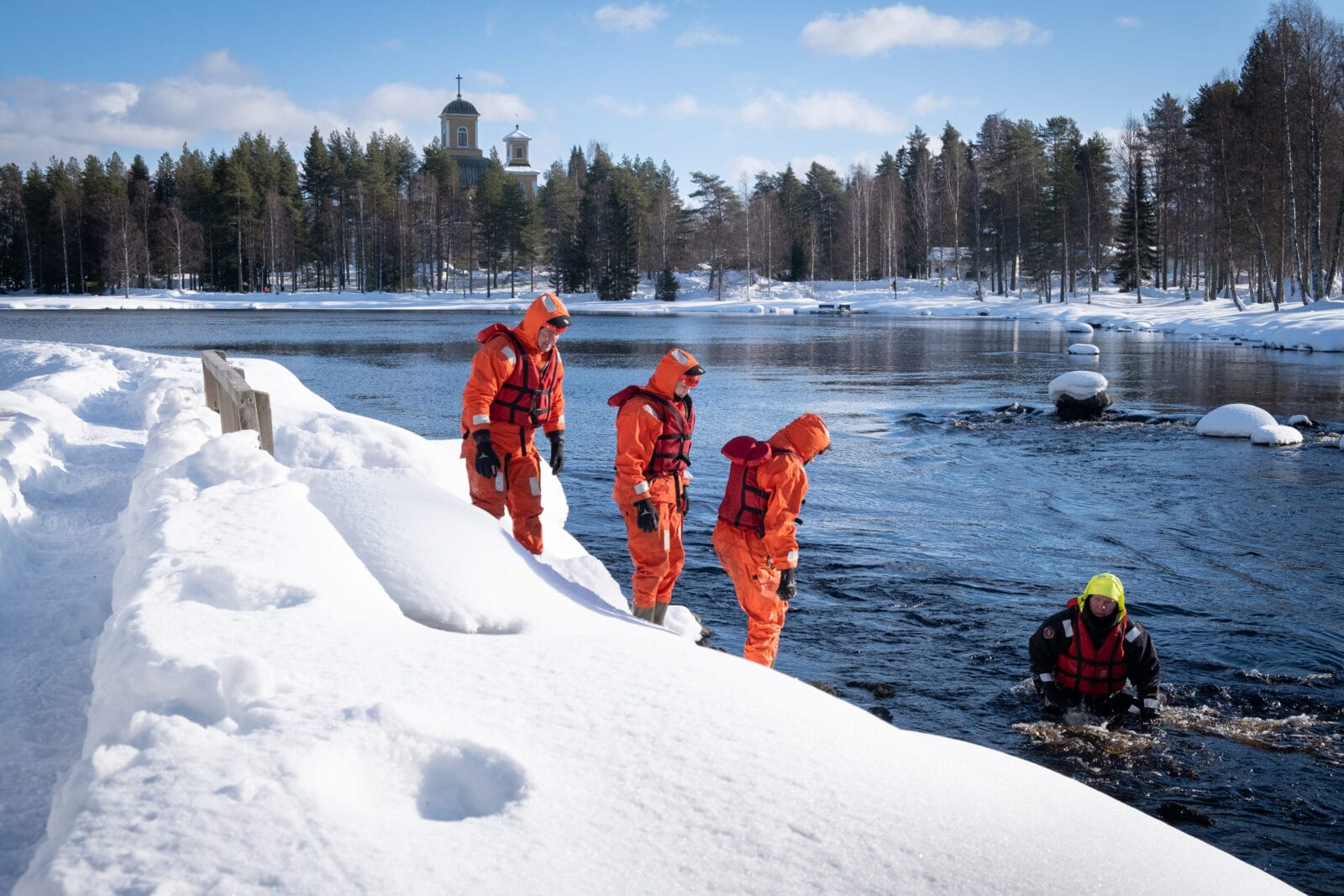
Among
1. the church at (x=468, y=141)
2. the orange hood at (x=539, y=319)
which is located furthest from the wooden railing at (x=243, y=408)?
the church at (x=468, y=141)

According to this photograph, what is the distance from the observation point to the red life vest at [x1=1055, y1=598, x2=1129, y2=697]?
6262 millimetres

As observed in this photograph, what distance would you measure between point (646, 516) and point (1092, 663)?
290 cm

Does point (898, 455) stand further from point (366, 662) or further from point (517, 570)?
point (366, 662)

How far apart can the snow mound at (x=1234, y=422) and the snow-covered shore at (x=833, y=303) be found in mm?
22260

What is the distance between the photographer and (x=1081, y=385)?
18.9 m

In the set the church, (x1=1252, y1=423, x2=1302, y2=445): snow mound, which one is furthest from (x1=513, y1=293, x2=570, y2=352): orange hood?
the church

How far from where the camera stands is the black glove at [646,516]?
6.20m

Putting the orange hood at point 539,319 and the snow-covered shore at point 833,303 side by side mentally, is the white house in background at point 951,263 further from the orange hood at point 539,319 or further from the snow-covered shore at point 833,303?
the orange hood at point 539,319

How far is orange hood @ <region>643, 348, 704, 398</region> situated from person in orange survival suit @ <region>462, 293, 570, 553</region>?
77cm

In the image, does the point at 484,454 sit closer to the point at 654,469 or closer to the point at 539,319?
the point at 539,319

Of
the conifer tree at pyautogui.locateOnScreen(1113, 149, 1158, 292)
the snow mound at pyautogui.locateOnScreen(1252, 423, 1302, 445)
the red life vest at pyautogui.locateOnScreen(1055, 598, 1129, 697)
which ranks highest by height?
the conifer tree at pyautogui.locateOnScreen(1113, 149, 1158, 292)

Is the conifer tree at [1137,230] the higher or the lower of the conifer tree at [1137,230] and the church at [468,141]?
the lower

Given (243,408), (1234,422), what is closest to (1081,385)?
(1234,422)

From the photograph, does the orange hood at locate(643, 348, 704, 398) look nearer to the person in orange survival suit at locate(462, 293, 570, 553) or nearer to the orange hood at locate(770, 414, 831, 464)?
the orange hood at locate(770, 414, 831, 464)
